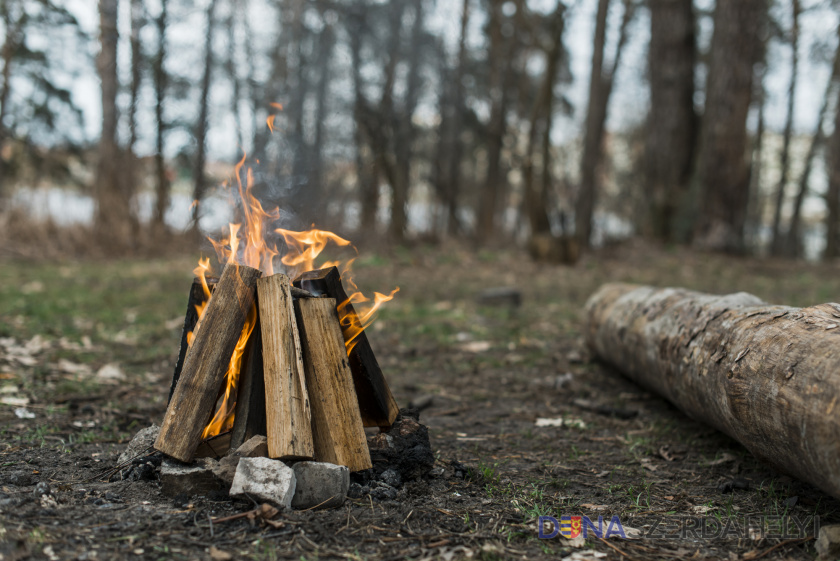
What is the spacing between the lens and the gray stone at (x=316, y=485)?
7.74 ft

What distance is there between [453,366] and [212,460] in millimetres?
2924

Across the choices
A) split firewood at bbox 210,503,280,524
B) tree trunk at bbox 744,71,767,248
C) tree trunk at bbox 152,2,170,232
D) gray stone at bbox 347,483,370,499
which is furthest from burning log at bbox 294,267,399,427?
tree trunk at bbox 744,71,767,248

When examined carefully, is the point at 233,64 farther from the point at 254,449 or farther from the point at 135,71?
the point at 254,449

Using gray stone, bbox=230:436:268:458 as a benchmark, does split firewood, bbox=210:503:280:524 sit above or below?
below

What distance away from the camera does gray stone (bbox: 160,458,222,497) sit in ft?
7.84

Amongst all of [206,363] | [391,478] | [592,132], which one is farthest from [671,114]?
[206,363]

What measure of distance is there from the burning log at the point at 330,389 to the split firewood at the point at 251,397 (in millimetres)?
245

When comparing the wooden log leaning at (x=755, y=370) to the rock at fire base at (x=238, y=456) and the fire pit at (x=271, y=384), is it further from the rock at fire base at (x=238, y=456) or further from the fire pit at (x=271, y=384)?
the rock at fire base at (x=238, y=456)

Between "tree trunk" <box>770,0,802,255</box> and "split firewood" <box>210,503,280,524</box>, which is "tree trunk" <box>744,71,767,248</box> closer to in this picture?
"tree trunk" <box>770,0,802,255</box>

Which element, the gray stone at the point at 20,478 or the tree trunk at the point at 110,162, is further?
the tree trunk at the point at 110,162

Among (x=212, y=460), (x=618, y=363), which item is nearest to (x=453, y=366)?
(x=618, y=363)

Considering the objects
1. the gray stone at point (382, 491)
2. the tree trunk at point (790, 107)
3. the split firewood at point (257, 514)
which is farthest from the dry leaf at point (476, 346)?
the tree trunk at point (790, 107)

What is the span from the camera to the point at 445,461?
295 centimetres

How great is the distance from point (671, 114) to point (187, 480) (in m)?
12.4
